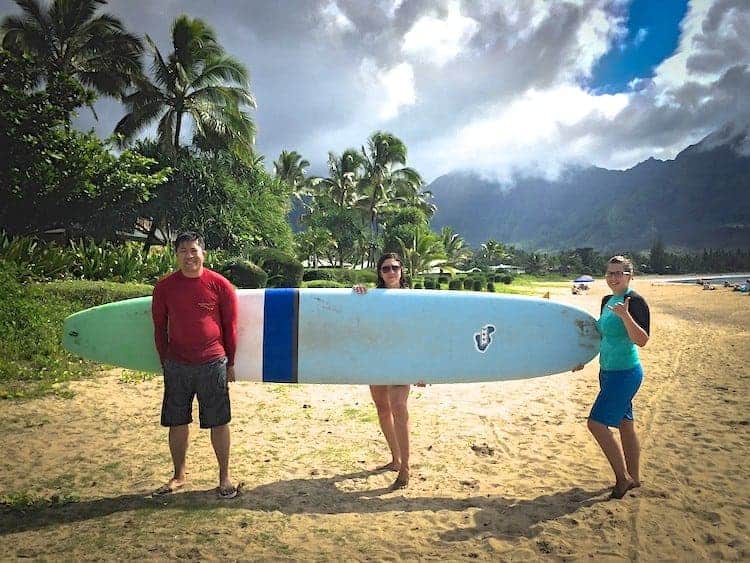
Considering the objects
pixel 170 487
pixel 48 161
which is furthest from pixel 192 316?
pixel 48 161

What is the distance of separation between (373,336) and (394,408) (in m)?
0.71

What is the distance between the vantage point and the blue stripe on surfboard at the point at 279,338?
381 cm

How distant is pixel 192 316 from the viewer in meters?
2.88

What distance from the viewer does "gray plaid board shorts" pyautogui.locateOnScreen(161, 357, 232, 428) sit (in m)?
2.91

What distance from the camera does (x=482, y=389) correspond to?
6215 mm

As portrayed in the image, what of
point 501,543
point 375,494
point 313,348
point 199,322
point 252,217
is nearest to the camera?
point 501,543

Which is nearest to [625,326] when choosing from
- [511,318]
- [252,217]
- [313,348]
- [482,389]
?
[511,318]

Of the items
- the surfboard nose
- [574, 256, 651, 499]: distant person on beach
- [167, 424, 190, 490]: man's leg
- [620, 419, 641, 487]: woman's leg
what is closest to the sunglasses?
[574, 256, 651, 499]: distant person on beach

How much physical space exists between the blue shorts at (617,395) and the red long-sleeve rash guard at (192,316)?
234 centimetres

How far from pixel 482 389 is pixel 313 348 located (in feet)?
10.3

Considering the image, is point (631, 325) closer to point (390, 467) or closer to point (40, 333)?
point (390, 467)

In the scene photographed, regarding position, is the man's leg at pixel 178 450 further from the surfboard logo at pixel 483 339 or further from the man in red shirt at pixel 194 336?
the surfboard logo at pixel 483 339

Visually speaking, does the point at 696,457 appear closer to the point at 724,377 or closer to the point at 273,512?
the point at 273,512

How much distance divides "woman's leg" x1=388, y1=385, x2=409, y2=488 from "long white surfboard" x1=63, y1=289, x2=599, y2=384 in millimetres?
358
